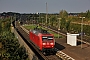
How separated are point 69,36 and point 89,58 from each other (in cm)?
1262

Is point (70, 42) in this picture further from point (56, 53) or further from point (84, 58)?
point (84, 58)

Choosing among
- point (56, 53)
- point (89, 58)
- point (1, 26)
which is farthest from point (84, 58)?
point (1, 26)

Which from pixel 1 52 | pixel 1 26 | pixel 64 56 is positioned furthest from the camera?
pixel 1 26

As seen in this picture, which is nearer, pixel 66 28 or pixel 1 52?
pixel 1 52

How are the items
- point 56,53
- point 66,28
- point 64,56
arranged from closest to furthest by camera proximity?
1. point 64,56
2. point 56,53
3. point 66,28

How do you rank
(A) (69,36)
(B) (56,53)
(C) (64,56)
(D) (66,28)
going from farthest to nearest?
1. (D) (66,28)
2. (A) (69,36)
3. (B) (56,53)
4. (C) (64,56)

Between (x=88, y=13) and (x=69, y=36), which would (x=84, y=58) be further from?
(x=88, y=13)

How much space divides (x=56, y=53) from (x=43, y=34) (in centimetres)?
494

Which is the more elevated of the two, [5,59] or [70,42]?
[5,59]

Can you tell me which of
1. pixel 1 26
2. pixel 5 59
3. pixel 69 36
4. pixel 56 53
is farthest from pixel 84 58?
pixel 1 26

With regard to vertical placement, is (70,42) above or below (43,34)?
below

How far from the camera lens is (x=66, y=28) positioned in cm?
8300

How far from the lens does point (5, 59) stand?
1495 cm

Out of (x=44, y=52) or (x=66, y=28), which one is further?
(x=66, y=28)
